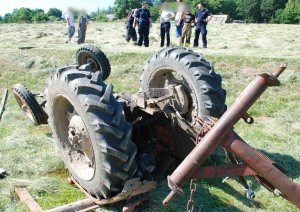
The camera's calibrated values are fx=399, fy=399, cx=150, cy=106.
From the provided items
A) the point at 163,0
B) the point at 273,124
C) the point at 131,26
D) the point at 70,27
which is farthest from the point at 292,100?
the point at 70,27

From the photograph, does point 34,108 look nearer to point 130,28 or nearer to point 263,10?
point 130,28

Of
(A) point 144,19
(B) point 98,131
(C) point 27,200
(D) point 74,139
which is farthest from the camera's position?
(A) point 144,19

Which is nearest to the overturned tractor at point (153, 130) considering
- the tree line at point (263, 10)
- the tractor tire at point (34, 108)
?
the tractor tire at point (34, 108)

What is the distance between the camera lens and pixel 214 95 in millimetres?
4996

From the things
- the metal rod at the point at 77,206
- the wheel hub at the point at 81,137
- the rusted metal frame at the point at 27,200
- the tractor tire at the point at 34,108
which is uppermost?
the wheel hub at the point at 81,137

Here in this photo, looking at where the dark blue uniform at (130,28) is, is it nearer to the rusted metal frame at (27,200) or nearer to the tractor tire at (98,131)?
the tractor tire at (98,131)

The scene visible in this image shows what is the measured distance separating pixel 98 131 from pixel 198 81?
1.71m

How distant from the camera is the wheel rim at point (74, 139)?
14.1 feet

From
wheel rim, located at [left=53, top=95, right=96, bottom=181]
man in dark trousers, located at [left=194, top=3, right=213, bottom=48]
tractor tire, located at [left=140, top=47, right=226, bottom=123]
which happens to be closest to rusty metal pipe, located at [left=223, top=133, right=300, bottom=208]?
wheel rim, located at [left=53, top=95, right=96, bottom=181]

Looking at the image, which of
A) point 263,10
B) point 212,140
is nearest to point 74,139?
point 212,140

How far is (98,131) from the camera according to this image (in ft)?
12.5

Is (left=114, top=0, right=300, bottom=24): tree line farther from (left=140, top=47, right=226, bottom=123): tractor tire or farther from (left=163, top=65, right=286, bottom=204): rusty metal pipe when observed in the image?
(left=163, top=65, right=286, bottom=204): rusty metal pipe

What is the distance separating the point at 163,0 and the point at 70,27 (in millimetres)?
8382

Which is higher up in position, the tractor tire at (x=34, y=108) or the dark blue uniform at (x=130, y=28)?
the dark blue uniform at (x=130, y=28)
